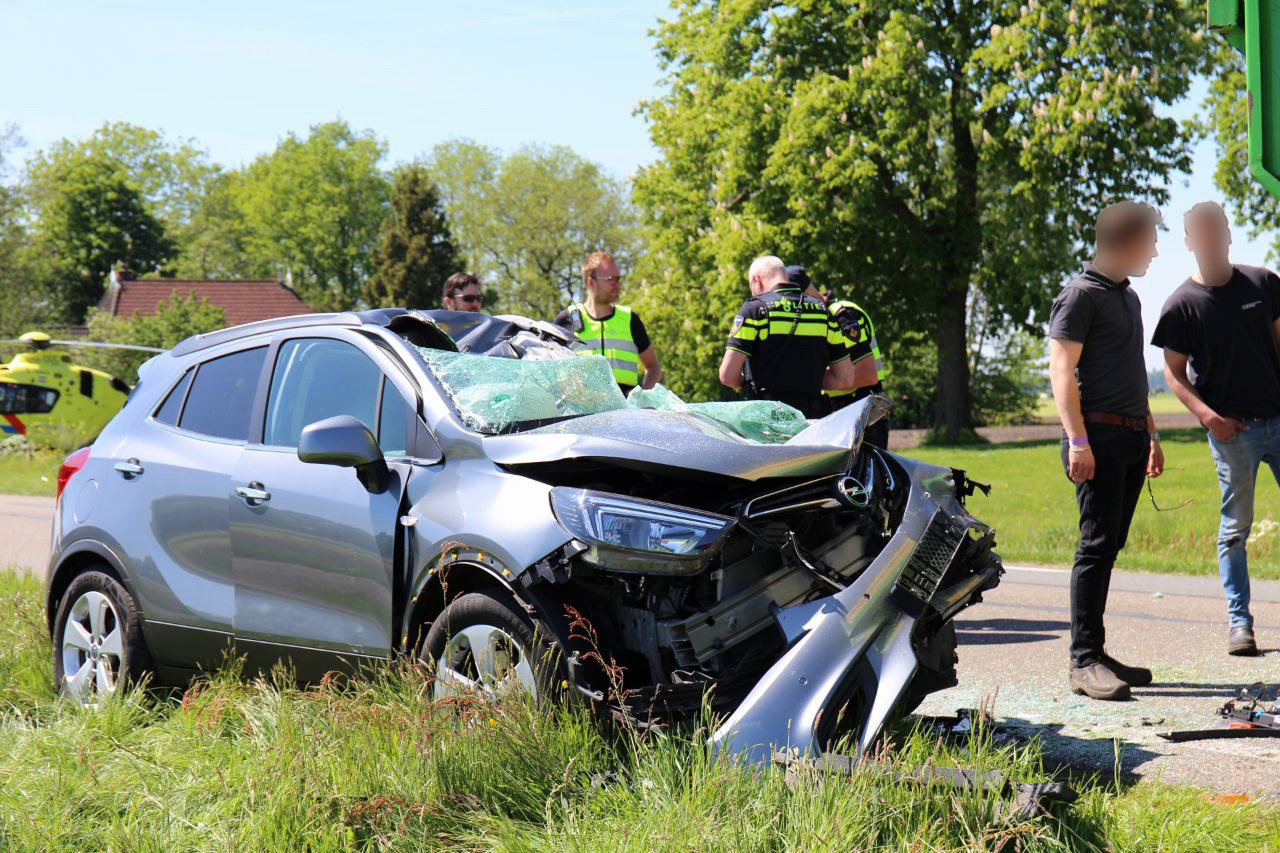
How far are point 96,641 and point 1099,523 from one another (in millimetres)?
4347

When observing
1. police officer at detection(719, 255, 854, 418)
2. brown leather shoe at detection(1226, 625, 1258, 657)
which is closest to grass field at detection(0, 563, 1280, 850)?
brown leather shoe at detection(1226, 625, 1258, 657)

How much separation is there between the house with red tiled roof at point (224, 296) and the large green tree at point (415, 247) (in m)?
7.73

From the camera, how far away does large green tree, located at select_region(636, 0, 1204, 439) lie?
29.7 meters

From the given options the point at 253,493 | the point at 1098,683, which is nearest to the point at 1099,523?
the point at 1098,683

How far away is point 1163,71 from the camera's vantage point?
2959 centimetres

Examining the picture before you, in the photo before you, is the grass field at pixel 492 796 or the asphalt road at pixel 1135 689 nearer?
the grass field at pixel 492 796

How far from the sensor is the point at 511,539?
3.99 meters

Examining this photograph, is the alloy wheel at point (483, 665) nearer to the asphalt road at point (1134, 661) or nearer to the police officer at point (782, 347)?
the asphalt road at point (1134, 661)

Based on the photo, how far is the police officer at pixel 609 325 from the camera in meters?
8.24

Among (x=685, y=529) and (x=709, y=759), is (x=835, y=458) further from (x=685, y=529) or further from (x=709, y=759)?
(x=709, y=759)

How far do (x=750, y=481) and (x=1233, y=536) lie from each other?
342cm

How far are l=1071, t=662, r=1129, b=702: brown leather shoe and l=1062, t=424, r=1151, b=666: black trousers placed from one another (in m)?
0.05

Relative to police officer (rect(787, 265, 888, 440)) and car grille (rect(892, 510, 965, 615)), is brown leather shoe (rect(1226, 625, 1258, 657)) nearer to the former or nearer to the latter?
police officer (rect(787, 265, 888, 440))

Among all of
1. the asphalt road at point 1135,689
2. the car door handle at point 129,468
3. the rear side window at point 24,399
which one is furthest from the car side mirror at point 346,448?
the rear side window at point 24,399
